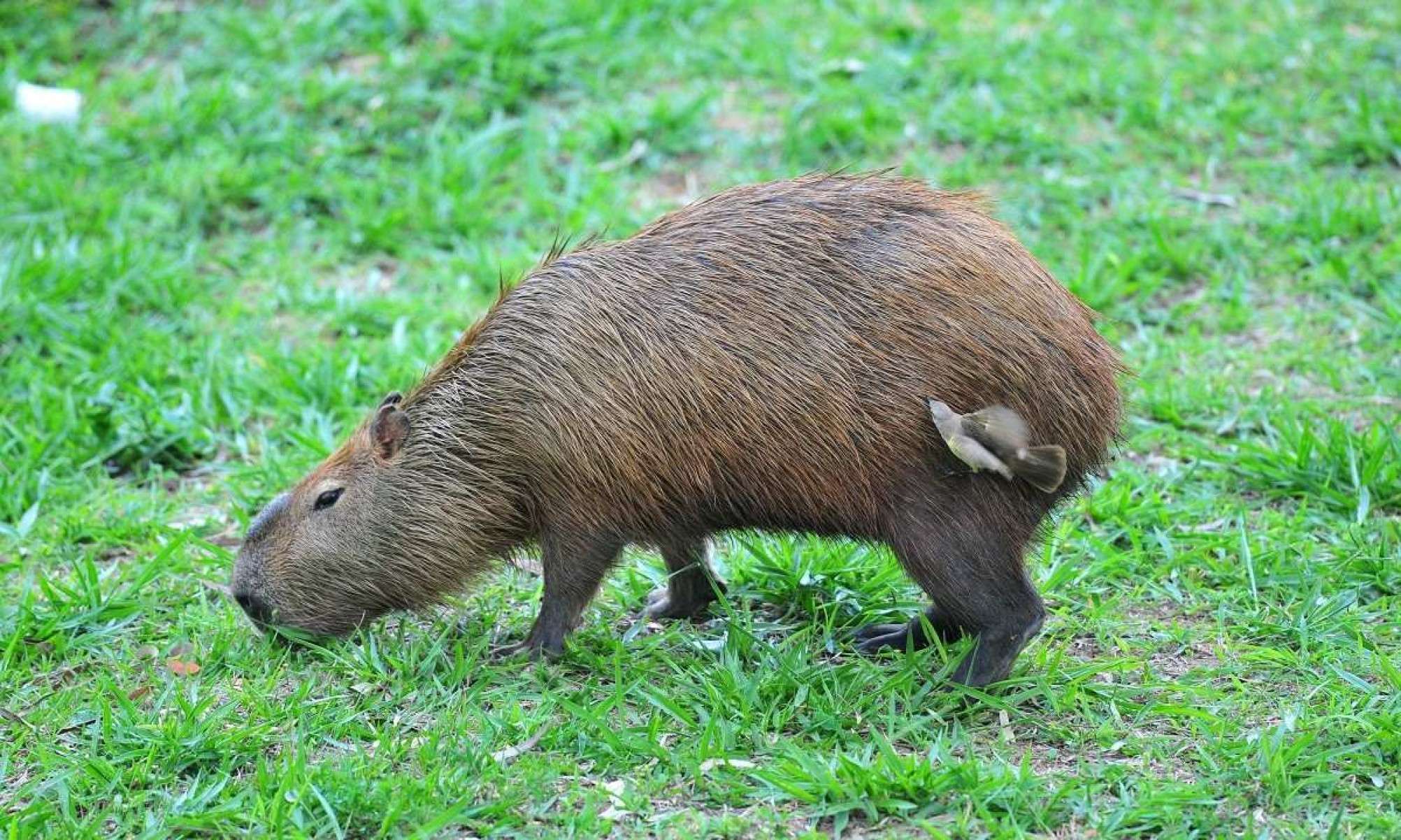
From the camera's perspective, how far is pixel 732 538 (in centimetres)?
478

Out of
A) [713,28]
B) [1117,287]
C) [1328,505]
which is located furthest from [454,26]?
[1328,505]

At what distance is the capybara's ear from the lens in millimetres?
4484

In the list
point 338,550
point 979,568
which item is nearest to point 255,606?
point 338,550

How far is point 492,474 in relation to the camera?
4.35 m

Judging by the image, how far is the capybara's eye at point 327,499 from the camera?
453cm

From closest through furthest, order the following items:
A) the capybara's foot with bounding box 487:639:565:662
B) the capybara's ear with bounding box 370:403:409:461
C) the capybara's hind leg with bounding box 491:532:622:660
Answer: the capybara's hind leg with bounding box 491:532:622:660 → the capybara's foot with bounding box 487:639:565:662 → the capybara's ear with bounding box 370:403:409:461

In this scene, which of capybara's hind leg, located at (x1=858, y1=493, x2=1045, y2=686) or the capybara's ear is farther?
the capybara's ear

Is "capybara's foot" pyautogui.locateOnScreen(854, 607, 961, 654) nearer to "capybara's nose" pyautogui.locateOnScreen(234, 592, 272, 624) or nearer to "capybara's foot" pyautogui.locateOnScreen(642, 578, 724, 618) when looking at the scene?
"capybara's foot" pyautogui.locateOnScreen(642, 578, 724, 618)

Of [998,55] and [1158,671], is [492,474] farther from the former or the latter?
[998,55]

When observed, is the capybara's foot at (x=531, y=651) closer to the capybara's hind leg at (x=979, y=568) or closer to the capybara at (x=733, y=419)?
the capybara at (x=733, y=419)

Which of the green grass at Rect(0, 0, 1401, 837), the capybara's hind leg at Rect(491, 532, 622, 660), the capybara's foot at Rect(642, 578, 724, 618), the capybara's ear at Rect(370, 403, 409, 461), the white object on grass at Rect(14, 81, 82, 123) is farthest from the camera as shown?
the white object on grass at Rect(14, 81, 82, 123)

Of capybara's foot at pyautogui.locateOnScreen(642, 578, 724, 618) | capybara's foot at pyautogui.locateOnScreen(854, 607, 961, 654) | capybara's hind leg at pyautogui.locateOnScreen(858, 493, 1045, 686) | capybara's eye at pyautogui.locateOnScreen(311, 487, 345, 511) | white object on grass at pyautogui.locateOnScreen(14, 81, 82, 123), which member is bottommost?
capybara's foot at pyautogui.locateOnScreen(642, 578, 724, 618)

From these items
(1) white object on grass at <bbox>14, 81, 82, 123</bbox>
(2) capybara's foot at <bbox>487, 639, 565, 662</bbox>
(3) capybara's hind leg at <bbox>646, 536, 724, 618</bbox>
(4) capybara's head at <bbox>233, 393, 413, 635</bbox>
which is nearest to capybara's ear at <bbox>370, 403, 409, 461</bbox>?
(4) capybara's head at <bbox>233, 393, 413, 635</bbox>

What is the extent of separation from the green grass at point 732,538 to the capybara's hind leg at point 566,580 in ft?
0.36
